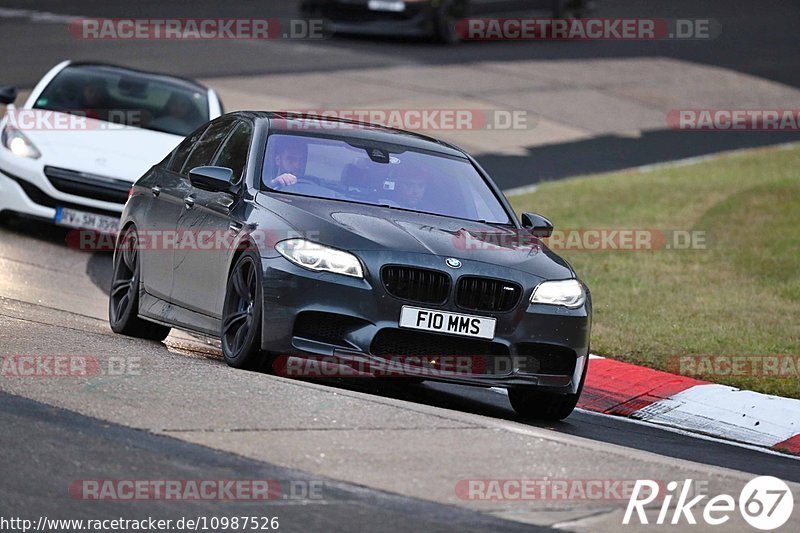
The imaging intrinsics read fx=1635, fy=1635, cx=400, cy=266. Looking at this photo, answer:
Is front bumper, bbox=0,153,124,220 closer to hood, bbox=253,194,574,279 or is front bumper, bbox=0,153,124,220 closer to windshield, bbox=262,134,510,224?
windshield, bbox=262,134,510,224

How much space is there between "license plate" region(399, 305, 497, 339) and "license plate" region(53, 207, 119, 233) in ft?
21.0

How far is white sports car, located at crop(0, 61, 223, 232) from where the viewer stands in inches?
567

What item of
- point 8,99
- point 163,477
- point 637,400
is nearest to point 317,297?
point 163,477

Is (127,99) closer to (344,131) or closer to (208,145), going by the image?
(208,145)

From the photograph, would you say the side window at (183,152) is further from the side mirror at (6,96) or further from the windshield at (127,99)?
the side mirror at (6,96)

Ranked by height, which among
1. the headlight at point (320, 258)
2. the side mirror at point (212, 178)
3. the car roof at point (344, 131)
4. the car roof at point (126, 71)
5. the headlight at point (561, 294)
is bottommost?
the headlight at point (561, 294)

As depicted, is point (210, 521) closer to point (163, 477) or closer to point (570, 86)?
point (163, 477)

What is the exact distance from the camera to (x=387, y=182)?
9664 millimetres

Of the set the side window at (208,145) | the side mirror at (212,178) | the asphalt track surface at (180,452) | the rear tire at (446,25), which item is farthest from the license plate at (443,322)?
the rear tire at (446,25)

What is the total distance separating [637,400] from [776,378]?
48.3 inches

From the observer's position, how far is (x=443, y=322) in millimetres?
8539

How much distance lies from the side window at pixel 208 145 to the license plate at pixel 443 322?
2343 mm

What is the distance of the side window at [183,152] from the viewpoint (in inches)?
423

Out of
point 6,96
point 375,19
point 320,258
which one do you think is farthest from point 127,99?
point 375,19
